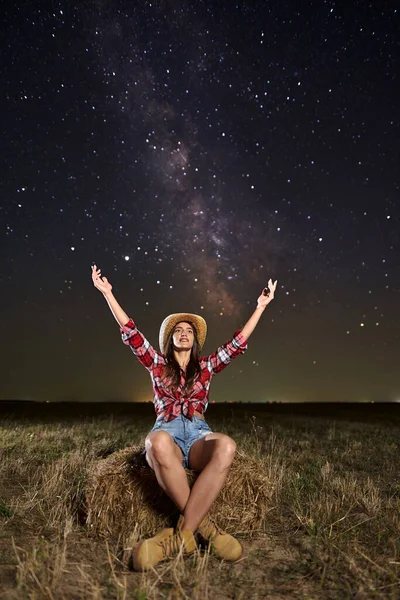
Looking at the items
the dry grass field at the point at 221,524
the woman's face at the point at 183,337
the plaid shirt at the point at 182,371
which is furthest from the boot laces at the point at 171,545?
the woman's face at the point at 183,337

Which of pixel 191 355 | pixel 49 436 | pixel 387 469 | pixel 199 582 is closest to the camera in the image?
pixel 199 582

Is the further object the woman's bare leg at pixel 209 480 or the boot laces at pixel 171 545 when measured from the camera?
the woman's bare leg at pixel 209 480

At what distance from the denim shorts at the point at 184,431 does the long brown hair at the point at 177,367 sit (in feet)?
1.03

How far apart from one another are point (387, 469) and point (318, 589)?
4845 millimetres

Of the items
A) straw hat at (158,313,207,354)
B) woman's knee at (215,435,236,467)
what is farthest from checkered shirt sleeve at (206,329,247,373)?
woman's knee at (215,435,236,467)

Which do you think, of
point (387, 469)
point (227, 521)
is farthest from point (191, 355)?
point (387, 469)

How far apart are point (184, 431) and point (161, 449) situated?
57cm

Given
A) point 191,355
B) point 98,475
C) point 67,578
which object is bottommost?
point 67,578

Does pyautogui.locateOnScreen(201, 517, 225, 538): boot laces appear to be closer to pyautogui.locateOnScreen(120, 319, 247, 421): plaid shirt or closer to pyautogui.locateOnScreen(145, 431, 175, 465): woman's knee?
pyautogui.locateOnScreen(145, 431, 175, 465): woman's knee

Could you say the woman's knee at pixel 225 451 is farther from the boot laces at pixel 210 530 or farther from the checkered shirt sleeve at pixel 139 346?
the checkered shirt sleeve at pixel 139 346

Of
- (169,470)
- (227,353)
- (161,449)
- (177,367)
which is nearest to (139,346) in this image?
(177,367)

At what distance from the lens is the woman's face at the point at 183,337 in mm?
4695

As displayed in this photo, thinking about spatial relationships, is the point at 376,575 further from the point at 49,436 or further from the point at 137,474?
the point at 49,436

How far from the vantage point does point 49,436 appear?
9.80 meters
